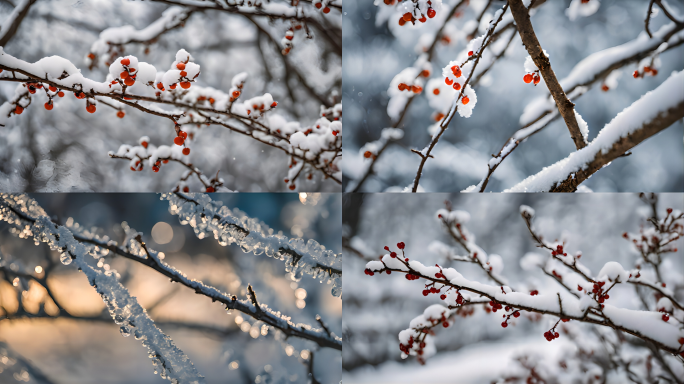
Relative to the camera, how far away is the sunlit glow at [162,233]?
107 cm

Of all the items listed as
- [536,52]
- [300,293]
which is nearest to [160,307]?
[300,293]

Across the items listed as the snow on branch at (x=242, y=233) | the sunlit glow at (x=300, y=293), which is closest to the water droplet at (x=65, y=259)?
the snow on branch at (x=242, y=233)

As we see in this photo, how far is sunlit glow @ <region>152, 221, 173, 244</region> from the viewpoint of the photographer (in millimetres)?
1067

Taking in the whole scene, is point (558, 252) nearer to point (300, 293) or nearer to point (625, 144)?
Result: point (625, 144)

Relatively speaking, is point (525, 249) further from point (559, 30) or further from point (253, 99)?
point (253, 99)

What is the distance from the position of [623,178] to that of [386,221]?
0.73 meters

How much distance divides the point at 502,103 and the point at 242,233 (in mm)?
896

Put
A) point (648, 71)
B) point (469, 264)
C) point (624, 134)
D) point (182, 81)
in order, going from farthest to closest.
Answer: point (469, 264), point (648, 71), point (182, 81), point (624, 134)

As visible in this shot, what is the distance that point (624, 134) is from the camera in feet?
2.49

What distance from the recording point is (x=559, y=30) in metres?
1.01

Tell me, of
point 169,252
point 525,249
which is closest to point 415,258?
point 525,249

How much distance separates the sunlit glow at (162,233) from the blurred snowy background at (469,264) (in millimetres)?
551

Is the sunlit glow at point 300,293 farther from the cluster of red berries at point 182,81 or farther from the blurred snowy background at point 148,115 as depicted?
the cluster of red berries at point 182,81

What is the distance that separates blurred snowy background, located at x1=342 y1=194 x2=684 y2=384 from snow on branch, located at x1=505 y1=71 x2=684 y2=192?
0.66ft
